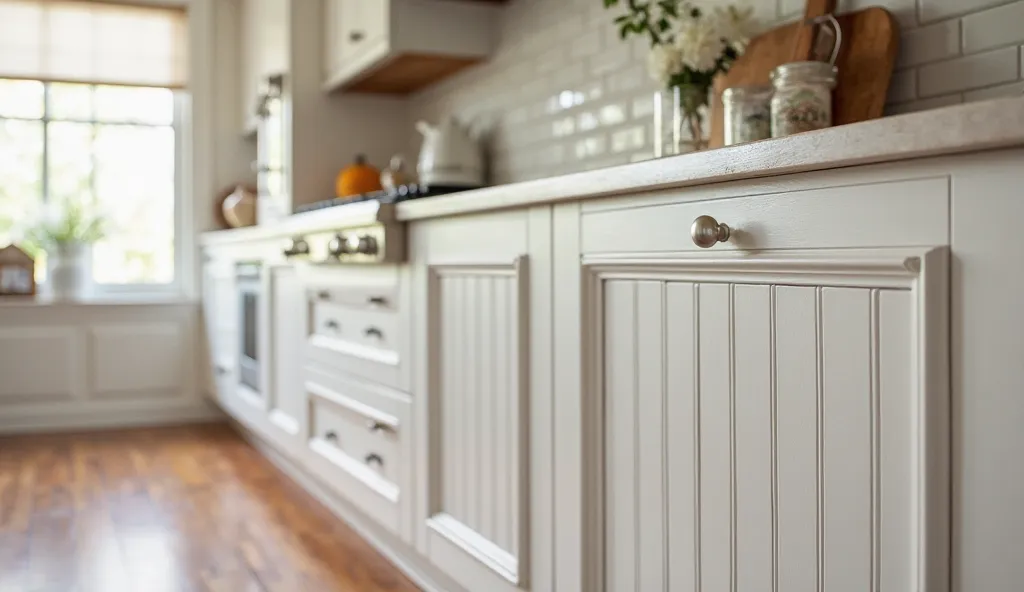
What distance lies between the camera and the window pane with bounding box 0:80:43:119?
16.1ft

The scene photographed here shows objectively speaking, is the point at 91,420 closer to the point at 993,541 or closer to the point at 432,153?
the point at 432,153

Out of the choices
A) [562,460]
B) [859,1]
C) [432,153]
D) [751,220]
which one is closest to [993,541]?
[751,220]

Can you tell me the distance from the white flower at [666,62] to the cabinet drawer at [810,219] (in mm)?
683

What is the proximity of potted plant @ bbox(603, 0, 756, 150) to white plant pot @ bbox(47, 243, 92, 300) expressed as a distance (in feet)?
12.0

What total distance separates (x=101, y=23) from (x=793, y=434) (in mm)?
4748

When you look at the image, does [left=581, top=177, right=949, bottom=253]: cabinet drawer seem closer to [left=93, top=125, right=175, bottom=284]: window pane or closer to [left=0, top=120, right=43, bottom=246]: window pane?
[left=93, top=125, right=175, bottom=284]: window pane

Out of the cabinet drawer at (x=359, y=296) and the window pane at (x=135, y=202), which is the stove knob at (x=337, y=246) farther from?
the window pane at (x=135, y=202)

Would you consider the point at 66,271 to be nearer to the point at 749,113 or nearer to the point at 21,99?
the point at 21,99

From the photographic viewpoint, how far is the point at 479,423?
192 cm

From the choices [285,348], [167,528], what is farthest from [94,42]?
[167,528]

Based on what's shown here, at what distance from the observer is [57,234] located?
15.9 feet

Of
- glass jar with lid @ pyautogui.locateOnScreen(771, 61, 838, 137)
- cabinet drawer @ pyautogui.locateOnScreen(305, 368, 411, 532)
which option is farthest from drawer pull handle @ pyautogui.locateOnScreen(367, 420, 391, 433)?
glass jar with lid @ pyautogui.locateOnScreen(771, 61, 838, 137)

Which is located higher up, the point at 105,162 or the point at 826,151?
the point at 105,162

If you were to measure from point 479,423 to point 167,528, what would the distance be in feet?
4.65
